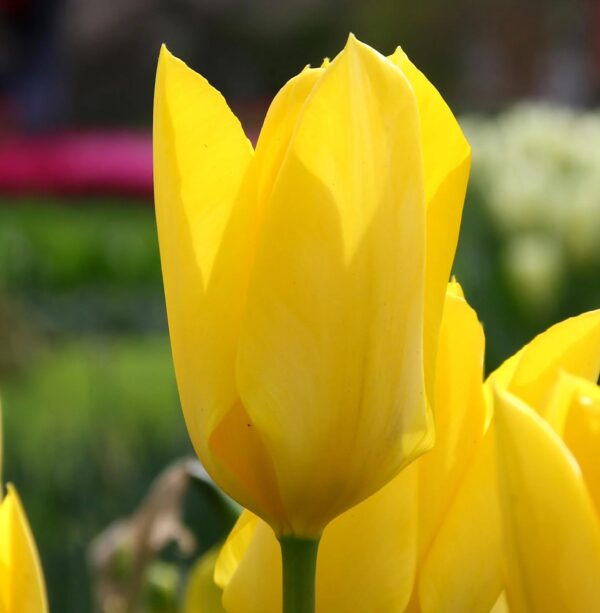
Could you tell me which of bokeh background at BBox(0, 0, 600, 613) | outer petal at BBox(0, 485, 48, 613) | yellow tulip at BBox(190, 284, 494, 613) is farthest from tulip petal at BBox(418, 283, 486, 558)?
bokeh background at BBox(0, 0, 600, 613)

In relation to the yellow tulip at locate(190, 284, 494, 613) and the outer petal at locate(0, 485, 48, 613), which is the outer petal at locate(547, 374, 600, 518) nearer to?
the yellow tulip at locate(190, 284, 494, 613)

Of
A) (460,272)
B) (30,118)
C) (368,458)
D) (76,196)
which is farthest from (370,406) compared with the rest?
(30,118)

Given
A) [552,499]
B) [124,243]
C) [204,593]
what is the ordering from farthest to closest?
1. [124,243]
2. [204,593]
3. [552,499]

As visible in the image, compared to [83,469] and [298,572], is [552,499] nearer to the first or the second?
[298,572]

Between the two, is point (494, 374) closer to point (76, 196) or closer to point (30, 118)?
point (76, 196)

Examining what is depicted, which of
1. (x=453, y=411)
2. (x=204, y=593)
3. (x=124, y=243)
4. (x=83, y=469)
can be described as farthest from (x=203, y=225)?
(x=124, y=243)

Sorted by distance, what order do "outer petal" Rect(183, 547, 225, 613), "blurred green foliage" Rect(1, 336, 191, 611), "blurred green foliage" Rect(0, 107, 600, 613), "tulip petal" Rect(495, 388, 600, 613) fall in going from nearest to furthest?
"tulip petal" Rect(495, 388, 600, 613)
"outer petal" Rect(183, 547, 225, 613)
"blurred green foliage" Rect(1, 336, 191, 611)
"blurred green foliage" Rect(0, 107, 600, 613)
